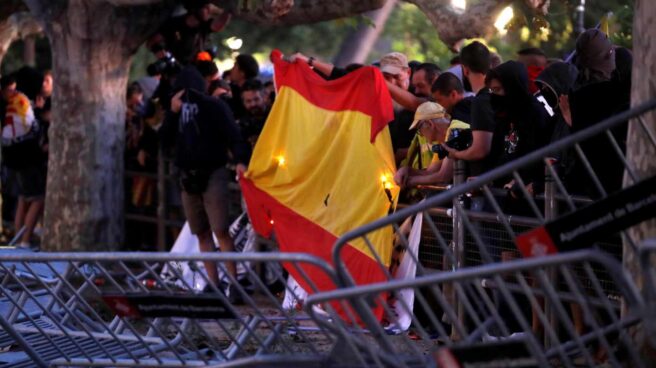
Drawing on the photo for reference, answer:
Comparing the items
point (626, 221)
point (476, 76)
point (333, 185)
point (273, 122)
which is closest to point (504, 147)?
point (476, 76)

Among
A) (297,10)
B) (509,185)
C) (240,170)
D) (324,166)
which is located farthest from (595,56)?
(297,10)

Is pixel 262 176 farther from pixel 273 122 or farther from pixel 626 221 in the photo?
pixel 626 221

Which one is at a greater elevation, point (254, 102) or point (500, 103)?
point (500, 103)

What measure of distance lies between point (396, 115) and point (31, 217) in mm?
6294

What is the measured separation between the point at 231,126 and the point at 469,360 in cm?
721

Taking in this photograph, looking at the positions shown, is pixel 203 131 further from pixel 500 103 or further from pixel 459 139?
pixel 500 103

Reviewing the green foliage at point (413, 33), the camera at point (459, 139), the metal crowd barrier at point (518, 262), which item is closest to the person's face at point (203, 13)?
the metal crowd barrier at point (518, 262)

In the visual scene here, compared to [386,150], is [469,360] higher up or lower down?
higher up

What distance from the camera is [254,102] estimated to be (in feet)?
40.8

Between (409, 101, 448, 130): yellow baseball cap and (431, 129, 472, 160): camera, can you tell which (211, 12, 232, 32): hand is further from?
(431, 129, 472, 160): camera

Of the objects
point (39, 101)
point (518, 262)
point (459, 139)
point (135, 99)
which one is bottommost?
point (39, 101)

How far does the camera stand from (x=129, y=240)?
1495 centimetres

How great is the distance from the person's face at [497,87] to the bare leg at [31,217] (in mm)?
7687

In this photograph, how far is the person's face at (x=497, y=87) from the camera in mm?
8844
